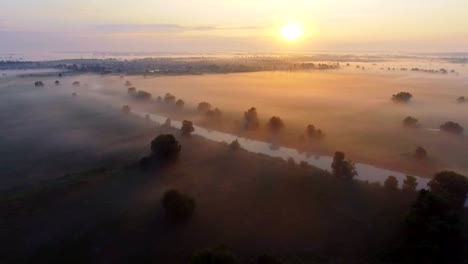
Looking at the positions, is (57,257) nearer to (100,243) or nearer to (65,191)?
(100,243)

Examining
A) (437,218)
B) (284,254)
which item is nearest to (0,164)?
(284,254)

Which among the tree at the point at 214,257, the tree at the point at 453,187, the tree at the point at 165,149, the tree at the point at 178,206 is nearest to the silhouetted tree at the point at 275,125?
the tree at the point at 165,149

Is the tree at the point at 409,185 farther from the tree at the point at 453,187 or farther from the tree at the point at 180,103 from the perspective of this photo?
the tree at the point at 180,103

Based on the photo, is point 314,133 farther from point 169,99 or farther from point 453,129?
point 169,99

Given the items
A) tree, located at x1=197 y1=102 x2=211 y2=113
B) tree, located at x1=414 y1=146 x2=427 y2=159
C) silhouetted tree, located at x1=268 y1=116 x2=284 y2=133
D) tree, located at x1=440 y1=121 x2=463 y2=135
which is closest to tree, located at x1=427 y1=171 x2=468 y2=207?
tree, located at x1=414 y1=146 x2=427 y2=159

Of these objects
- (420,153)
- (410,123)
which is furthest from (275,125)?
(420,153)

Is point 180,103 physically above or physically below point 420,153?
below

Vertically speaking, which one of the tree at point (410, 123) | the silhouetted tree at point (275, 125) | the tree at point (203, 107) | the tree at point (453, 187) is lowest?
the tree at point (203, 107)
